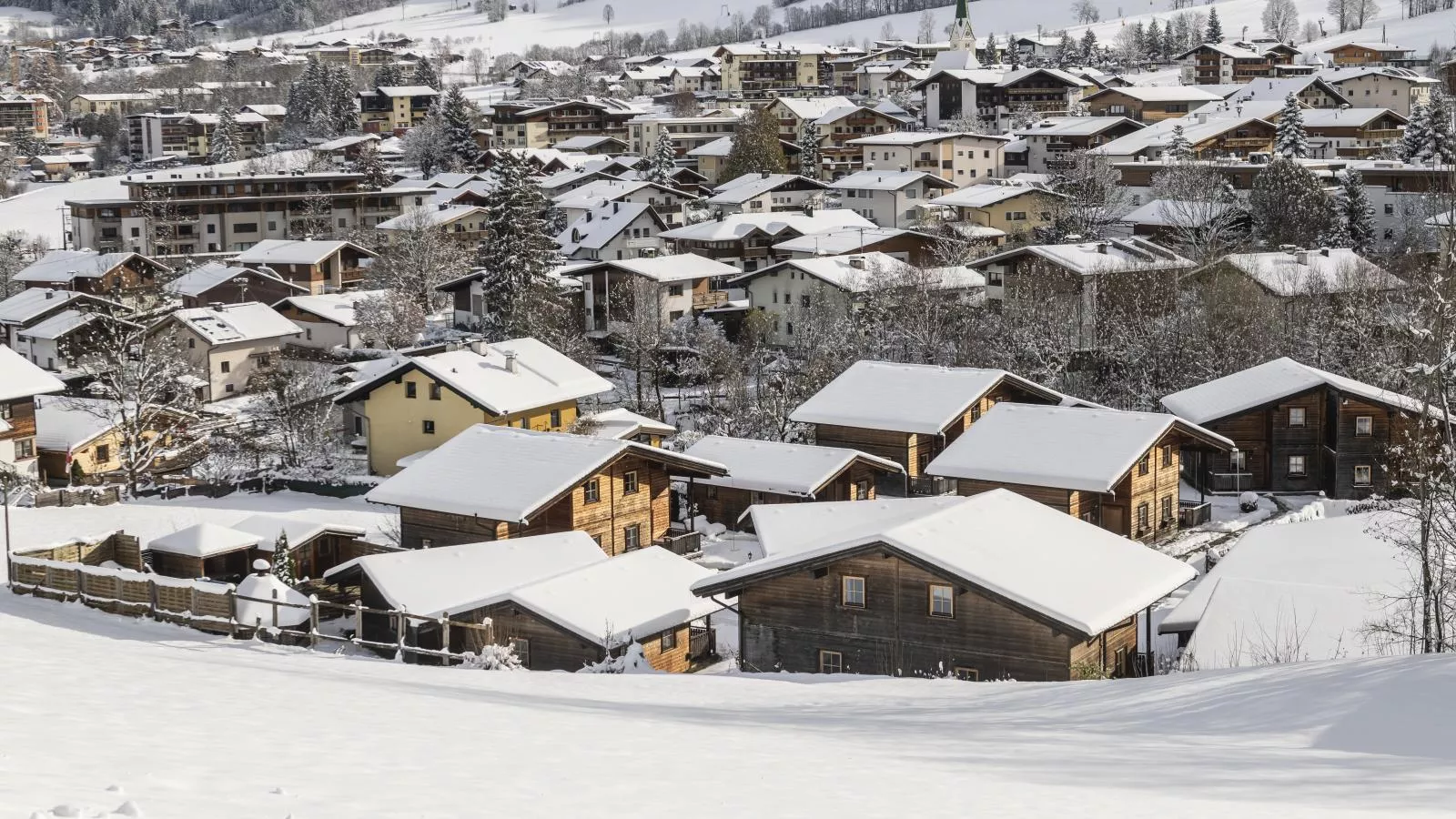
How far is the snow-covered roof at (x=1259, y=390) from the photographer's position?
1367 inches

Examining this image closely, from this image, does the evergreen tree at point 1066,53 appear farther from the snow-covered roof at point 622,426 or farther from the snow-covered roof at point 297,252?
the snow-covered roof at point 622,426

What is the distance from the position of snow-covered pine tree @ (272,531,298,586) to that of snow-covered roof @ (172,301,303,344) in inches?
1146

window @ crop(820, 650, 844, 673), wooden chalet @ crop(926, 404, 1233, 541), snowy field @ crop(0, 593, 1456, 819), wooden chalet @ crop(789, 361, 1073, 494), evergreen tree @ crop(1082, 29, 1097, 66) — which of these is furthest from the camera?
evergreen tree @ crop(1082, 29, 1097, 66)

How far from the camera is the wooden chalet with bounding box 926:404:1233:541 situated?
1199 inches

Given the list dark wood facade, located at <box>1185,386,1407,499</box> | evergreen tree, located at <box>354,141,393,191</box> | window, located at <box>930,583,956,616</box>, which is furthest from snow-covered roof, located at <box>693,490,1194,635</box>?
evergreen tree, located at <box>354,141,393,191</box>

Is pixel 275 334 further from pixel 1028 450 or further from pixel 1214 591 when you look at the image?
pixel 1214 591

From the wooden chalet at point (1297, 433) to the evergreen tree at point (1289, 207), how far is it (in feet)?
88.8

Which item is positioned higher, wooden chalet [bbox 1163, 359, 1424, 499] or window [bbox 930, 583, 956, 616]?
window [bbox 930, 583, 956, 616]

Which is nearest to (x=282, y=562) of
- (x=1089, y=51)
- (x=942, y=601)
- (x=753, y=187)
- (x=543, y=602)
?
(x=543, y=602)

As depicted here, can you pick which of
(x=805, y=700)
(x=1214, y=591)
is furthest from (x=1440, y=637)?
(x=805, y=700)

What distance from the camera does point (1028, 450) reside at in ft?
103

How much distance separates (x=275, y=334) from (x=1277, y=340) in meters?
34.8

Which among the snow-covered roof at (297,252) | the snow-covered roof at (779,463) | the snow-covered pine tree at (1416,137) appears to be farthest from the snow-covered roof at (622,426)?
the snow-covered pine tree at (1416,137)

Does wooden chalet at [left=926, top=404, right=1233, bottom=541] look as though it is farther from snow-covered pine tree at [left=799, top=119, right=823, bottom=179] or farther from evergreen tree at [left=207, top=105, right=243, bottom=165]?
evergreen tree at [left=207, top=105, right=243, bottom=165]
